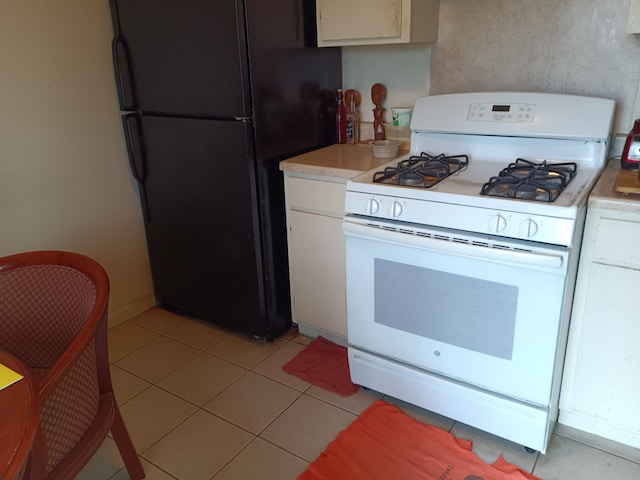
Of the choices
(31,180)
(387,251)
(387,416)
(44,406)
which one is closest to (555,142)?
(387,251)

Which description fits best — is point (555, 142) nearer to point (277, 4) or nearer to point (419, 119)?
point (419, 119)

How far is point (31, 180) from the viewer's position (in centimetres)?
224

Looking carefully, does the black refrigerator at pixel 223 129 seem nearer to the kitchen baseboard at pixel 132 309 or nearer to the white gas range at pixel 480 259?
the kitchen baseboard at pixel 132 309

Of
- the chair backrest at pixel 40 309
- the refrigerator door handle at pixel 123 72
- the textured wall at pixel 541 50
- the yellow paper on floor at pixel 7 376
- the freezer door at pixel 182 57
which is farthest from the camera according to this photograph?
the refrigerator door handle at pixel 123 72

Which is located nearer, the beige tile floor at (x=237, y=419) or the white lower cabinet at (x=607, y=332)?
the white lower cabinet at (x=607, y=332)

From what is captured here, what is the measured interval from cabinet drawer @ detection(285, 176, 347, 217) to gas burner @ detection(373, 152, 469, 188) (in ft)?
0.84

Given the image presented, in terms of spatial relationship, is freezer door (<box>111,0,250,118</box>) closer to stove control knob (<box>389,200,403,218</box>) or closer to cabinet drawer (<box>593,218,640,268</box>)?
stove control knob (<box>389,200,403,218</box>)

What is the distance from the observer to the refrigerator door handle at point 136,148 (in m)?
2.45

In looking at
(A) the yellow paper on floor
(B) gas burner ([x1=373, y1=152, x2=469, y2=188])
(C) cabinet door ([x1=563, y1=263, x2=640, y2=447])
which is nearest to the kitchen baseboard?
(B) gas burner ([x1=373, y1=152, x2=469, y2=188])

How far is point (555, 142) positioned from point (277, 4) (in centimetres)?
121

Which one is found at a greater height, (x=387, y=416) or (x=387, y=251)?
(x=387, y=251)

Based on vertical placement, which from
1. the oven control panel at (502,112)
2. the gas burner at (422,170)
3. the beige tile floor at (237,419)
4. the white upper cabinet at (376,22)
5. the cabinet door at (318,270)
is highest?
the white upper cabinet at (376,22)

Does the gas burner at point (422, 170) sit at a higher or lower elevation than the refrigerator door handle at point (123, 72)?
lower

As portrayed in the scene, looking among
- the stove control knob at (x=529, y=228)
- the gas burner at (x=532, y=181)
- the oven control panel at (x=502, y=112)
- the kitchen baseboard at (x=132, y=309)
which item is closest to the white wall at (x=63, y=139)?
the kitchen baseboard at (x=132, y=309)
